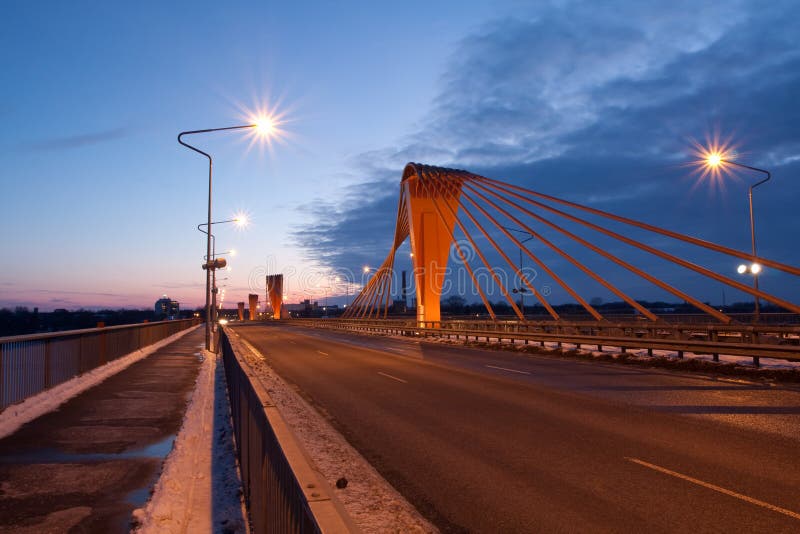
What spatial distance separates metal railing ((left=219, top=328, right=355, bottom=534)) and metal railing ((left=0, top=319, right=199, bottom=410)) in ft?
24.2

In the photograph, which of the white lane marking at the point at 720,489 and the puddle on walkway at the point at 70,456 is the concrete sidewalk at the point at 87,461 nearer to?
the puddle on walkway at the point at 70,456

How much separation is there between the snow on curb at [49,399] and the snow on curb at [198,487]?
2.64 meters

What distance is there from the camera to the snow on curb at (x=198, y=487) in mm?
5234

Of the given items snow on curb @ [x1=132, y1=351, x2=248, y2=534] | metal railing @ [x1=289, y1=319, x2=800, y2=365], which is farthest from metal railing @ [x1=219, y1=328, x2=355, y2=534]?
metal railing @ [x1=289, y1=319, x2=800, y2=365]

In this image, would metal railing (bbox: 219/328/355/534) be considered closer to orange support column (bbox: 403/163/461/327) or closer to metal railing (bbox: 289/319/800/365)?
metal railing (bbox: 289/319/800/365)

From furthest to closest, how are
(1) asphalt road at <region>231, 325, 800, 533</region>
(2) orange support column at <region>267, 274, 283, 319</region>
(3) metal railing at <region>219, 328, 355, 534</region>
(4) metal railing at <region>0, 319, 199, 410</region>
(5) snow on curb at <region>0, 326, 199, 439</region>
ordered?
(2) orange support column at <region>267, 274, 283, 319</region> → (4) metal railing at <region>0, 319, 199, 410</region> → (5) snow on curb at <region>0, 326, 199, 439</region> → (1) asphalt road at <region>231, 325, 800, 533</region> → (3) metal railing at <region>219, 328, 355, 534</region>

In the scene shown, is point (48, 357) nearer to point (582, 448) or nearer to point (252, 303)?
point (582, 448)

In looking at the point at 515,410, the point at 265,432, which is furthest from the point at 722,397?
the point at 265,432

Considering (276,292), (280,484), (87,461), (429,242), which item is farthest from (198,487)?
(276,292)

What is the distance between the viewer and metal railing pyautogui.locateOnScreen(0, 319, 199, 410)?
34.1 feet

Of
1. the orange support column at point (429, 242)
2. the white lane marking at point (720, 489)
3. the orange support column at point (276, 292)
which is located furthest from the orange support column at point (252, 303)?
the white lane marking at point (720, 489)

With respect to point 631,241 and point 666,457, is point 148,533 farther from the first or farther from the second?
point 631,241

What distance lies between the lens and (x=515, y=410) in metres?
10.6

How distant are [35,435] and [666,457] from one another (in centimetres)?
893
